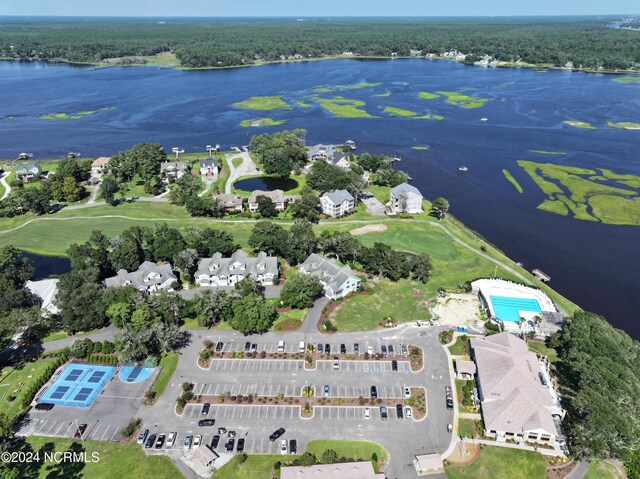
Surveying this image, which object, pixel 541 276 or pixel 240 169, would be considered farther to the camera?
pixel 240 169

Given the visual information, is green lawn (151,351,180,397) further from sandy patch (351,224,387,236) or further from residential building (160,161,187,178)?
residential building (160,161,187,178)

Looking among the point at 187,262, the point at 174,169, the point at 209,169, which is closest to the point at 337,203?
the point at 187,262

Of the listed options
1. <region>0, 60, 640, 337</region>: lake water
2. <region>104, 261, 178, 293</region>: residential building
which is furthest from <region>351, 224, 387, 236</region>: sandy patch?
<region>104, 261, 178, 293</region>: residential building

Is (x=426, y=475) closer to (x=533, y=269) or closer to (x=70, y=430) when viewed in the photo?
(x=70, y=430)

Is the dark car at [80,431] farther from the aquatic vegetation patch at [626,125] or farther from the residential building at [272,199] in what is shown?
the aquatic vegetation patch at [626,125]

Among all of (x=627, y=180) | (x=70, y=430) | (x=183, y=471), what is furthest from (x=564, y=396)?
(x=627, y=180)

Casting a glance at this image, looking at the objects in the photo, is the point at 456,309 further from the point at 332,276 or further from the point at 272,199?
the point at 272,199

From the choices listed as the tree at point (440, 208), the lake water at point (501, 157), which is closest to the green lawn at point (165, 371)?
the lake water at point (501, 157)
